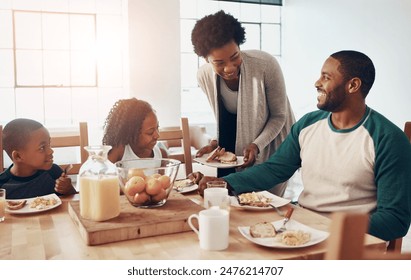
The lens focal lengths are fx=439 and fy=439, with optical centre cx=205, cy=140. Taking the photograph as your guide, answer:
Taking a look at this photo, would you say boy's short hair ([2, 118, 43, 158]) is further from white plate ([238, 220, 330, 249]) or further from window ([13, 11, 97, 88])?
window ([13, 11, 97, 88])

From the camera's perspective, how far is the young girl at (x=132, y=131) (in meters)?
1.60

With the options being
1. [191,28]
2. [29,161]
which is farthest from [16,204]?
[191,28]

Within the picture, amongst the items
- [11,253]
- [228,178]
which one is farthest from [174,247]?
[228,178]

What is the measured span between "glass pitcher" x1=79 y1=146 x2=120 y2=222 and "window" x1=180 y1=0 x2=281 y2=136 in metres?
3.51

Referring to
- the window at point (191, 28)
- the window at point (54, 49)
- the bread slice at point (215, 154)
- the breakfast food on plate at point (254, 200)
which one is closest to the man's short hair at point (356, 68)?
the breakfast food on plate at point (254, 200)

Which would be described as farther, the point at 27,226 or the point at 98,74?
the point at 98,74

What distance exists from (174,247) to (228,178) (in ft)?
1.60

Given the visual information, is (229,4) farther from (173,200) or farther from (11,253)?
(11,253)

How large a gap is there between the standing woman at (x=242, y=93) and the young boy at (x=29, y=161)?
57cm

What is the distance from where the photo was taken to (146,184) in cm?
103

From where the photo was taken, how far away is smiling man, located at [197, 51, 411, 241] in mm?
1084

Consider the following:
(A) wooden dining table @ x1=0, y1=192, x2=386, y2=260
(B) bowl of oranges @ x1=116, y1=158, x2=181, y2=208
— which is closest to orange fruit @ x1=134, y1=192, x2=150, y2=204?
(B) bowl of oranges @ x1=116, y1=158, x2=181, y2=208

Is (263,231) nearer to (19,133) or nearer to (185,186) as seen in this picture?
(185,186)

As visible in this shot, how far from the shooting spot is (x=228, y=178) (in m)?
1.31
